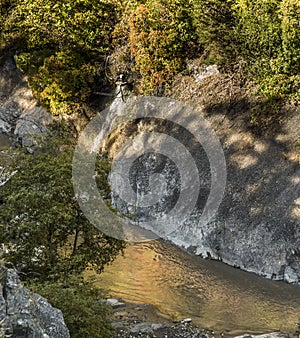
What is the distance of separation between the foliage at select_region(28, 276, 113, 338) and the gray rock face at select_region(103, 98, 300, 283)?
6485 millimetres

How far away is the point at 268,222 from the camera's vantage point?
16.3 m

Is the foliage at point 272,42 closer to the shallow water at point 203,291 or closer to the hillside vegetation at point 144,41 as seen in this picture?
the hillside vegetation at point 144,41

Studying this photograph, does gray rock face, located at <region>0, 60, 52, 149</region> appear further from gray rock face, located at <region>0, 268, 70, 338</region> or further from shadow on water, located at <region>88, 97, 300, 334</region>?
gray rock face, located at <region>0, 268, 70, 338</region>

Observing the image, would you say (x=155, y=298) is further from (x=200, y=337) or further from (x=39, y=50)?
(x=39, y=50)

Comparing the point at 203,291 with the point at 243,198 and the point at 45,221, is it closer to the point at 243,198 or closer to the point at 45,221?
the point at 243,198

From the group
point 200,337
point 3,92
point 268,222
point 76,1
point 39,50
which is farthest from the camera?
point 3,92

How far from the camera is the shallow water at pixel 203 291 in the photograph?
13.5m

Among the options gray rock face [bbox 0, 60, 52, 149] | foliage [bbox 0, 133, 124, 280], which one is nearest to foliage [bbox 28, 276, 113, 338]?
foliage [bbox 0, 133, 124, 280]

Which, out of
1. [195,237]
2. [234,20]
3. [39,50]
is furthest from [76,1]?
[195,237]

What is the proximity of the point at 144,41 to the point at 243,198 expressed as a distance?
27.3 feet

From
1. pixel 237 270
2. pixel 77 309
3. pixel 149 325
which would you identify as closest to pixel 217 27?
pixel 237 270

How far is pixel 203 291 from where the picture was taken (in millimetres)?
15086

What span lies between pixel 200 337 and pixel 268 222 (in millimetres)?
5076

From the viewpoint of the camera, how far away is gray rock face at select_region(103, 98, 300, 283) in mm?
15867
